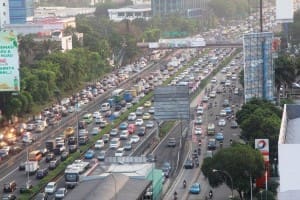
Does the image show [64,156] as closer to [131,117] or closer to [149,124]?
[149,124]

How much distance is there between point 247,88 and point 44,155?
8.93 m

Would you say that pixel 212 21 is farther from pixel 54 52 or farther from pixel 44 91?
pixel 44 91

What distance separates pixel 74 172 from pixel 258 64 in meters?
10.4

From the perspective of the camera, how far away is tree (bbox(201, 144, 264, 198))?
24.6 meters

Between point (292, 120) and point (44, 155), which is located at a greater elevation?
point (292, 120)

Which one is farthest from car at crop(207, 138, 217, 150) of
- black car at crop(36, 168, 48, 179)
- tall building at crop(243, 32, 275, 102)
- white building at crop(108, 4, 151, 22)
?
white building at crop(108, 4, 151, 22)

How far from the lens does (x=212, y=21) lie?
88562 millimetres

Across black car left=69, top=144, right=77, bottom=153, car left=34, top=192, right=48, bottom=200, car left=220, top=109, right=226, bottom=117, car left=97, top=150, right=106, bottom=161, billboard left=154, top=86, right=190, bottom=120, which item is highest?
billboard left=154, top=86, right=190, bottom=120

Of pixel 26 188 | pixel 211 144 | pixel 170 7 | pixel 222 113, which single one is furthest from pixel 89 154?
pixel 170 7

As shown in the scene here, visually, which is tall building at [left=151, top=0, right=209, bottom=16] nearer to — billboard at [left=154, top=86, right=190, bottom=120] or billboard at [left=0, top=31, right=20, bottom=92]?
billboard at [left=0, top=31, right=20, bottom=92]

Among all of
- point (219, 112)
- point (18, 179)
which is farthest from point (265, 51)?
point (18, 179)

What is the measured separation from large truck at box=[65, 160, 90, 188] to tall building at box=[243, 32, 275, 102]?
879 cm

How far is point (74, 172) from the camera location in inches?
1110

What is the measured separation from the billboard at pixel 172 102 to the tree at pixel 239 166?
8192mm
